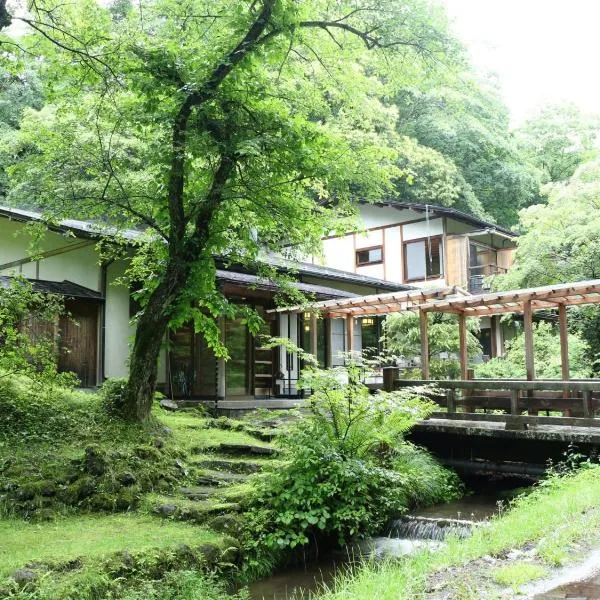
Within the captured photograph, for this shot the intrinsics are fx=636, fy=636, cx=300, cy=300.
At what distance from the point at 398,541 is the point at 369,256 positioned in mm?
21803

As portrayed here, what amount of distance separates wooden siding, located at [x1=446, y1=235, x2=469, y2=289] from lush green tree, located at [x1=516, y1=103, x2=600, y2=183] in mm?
13905

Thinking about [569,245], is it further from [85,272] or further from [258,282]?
[85,272]

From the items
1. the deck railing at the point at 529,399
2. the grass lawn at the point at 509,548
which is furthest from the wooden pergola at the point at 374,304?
the grass lawn at the point at 509,548

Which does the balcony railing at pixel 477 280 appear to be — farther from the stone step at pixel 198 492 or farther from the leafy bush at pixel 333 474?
the stone step at pixel 198 492

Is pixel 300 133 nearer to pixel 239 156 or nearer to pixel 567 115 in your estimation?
pixel 239 156

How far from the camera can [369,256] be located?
30000 millimetres

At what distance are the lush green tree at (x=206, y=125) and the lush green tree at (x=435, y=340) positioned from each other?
23.6 ft

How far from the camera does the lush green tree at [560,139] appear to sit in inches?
1534

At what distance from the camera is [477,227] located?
29.2m

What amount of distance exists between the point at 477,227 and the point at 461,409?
613 inches

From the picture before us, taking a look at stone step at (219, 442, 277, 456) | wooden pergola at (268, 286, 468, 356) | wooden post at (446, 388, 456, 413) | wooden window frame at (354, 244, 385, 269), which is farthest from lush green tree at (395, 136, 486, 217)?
stone step at (219, 442, 277, 456)

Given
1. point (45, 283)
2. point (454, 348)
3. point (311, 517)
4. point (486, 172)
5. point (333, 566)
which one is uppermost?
point (486, 172)

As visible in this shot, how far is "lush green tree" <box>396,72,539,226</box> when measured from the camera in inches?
1410

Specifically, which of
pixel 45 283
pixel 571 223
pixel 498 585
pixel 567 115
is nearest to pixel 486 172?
pixel 567 115
